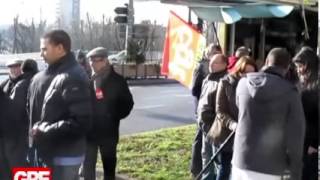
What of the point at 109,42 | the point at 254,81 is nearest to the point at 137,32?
the point at 109,42

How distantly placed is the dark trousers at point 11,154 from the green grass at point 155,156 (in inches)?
91.4

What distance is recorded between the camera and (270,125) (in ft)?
13.0

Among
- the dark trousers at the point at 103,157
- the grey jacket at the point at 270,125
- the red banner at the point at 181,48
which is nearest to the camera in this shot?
the grey jacket at the point at 270,125

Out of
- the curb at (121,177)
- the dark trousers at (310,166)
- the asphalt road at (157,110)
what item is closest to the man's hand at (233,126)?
the dark trousers at (310,166)

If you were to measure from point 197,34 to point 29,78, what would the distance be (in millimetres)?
1960

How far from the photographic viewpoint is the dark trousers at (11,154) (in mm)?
4414

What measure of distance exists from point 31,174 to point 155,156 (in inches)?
145

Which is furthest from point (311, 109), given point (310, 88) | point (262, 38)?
point (262, 38)

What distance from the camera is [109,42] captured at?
5.89 meters

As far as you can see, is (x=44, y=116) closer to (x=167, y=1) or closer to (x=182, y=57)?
(x=182, y=57)

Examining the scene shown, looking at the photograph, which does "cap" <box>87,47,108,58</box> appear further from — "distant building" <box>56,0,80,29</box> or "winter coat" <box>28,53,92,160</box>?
"winter coat" <box>28,53,92,160</box>

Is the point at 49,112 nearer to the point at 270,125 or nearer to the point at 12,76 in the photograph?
the point at 12,76

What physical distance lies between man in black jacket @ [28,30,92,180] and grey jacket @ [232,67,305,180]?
3.38ft

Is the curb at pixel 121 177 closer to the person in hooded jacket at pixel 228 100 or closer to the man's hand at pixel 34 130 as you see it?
the person in hooded jacket at pixel 228 100
